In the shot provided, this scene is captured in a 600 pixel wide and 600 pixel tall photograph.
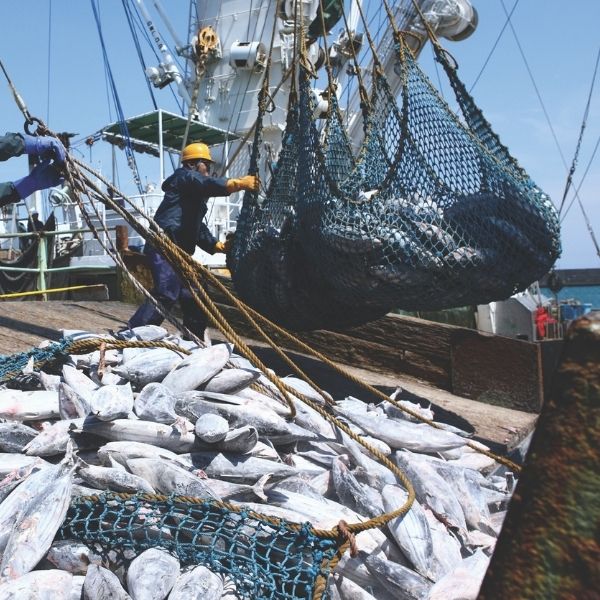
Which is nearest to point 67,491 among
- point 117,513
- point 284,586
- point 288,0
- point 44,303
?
point 117,513

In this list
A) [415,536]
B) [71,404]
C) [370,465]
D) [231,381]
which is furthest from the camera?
[231,381]

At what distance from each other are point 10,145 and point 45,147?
224 mm

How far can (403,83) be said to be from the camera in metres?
4.87

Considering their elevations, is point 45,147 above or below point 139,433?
above

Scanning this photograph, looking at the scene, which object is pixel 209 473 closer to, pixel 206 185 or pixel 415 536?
pixel 415 536

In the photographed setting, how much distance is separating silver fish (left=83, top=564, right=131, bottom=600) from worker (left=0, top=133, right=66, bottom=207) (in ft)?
9.86

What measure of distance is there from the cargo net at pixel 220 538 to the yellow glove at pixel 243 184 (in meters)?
3.01

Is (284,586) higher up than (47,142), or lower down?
lower down

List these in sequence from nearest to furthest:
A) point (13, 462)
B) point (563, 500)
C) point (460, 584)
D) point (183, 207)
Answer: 1. point (563, 500)
2. point (460, 584)
3. point (13, 462)
4. point (183, 207)

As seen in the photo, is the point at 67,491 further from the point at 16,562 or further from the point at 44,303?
the point at 44,303

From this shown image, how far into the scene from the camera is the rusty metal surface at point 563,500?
84 cm

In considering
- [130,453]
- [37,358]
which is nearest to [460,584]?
[130,453]

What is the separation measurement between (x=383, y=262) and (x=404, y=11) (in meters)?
10.9

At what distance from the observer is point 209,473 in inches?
109
